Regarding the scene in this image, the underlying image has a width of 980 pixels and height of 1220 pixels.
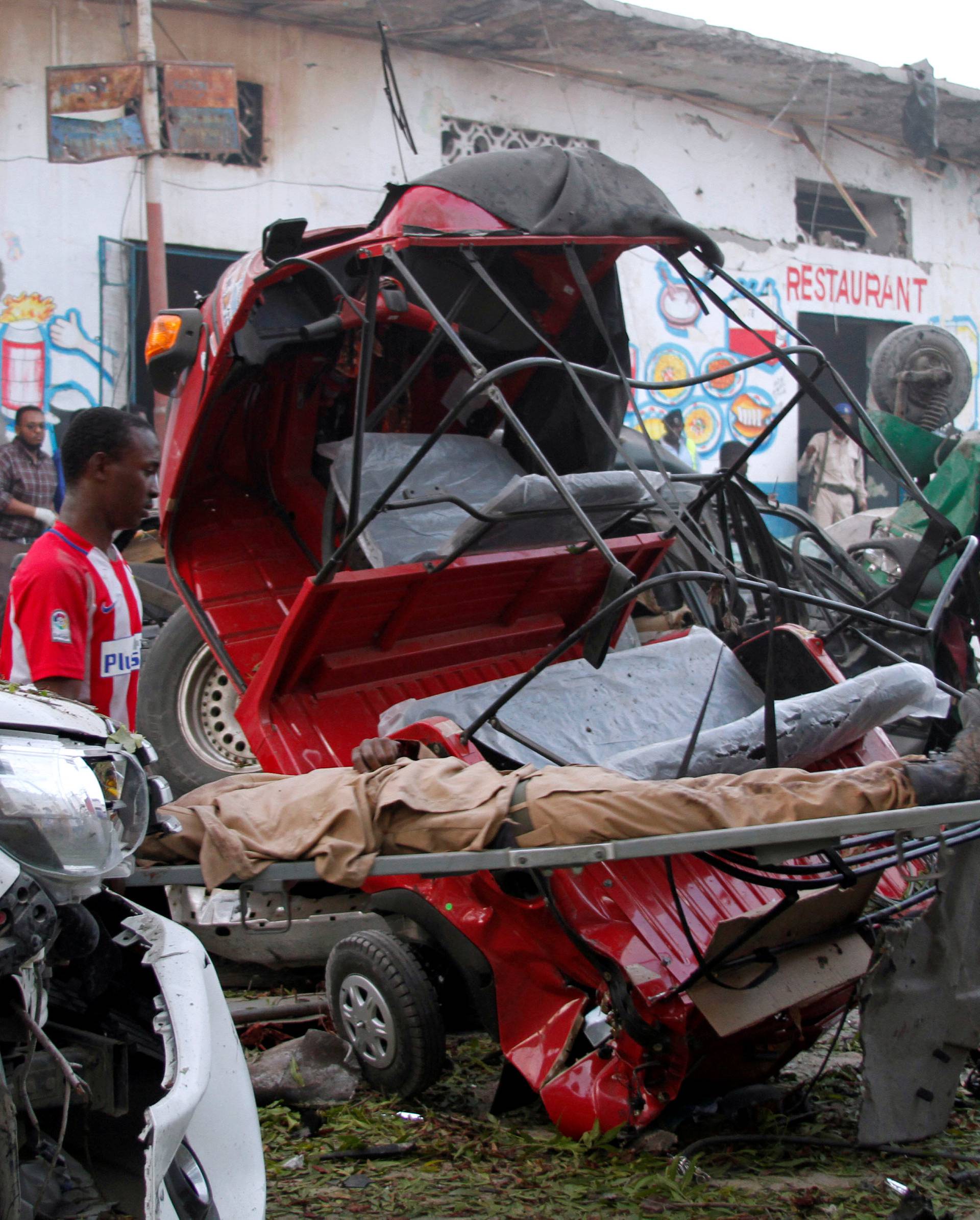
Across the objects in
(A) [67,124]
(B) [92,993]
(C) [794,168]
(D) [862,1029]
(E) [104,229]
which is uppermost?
(C) [794,168]

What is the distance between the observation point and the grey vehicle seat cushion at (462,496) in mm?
4012

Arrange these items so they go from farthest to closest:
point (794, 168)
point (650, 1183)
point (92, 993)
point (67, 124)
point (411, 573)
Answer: point (794, 168) < point (67, 124) < point (411, 573) < point (650, 1183) < point (92, 993)

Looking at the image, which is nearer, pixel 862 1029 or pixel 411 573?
pixel 862 1029

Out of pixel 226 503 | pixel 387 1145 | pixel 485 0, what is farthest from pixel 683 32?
pixel 387 1145

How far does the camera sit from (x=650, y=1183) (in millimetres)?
2846

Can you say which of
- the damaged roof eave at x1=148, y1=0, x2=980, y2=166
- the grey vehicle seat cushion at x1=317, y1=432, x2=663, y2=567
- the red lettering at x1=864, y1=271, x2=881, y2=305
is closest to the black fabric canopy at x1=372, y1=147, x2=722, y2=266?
the grey vehicle seat cushion at x1=317, y1=432, x2=663, y2=567

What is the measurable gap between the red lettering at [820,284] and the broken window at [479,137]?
3.89 m

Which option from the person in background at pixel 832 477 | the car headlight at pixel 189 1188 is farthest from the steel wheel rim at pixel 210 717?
the person in background at pixel 832 477

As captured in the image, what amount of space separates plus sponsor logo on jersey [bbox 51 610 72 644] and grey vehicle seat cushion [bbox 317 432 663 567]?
56.9 inches

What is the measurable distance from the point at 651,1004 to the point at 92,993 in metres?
1.35

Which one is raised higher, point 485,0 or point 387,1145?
point 485,0

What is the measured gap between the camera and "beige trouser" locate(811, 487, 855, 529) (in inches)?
575

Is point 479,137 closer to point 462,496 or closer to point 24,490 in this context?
point 24,490

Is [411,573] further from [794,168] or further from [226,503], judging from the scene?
[794,168]
